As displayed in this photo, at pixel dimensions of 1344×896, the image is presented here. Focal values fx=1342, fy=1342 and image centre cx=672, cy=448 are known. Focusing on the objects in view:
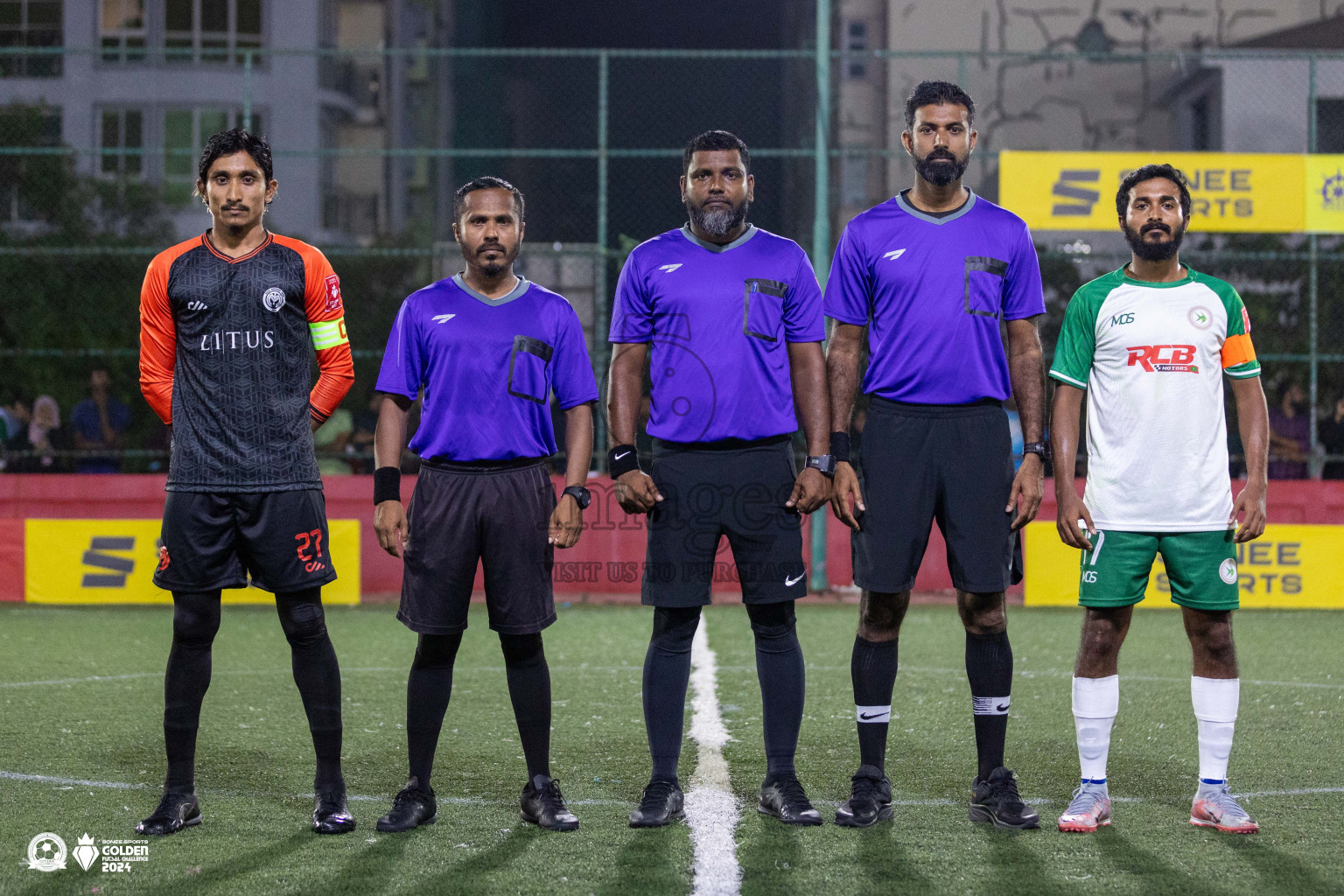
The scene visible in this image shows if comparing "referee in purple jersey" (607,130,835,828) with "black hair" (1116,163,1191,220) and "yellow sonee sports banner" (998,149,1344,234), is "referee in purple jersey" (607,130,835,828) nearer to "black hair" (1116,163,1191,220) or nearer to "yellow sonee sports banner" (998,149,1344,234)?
"black hair" (1116,163,1191,220)

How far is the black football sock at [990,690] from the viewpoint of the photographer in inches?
164

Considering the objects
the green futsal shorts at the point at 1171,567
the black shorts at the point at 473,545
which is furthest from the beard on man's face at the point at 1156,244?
the black shorts at the point at 473,545

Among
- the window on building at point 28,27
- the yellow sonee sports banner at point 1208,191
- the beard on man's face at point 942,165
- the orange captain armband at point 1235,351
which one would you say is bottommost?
the orange captain armband at point 1235,351

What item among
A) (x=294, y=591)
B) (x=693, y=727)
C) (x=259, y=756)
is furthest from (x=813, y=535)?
(x=294, y=591)

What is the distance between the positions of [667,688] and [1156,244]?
202 centimetres

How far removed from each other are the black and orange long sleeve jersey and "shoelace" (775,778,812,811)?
1.75 meters

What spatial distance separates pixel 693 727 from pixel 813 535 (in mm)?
5446

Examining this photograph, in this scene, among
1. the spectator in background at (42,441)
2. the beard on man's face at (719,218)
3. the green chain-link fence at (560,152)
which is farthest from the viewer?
the green chain-link fence at (560,152)

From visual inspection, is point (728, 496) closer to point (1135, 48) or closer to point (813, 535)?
point (813, 535)

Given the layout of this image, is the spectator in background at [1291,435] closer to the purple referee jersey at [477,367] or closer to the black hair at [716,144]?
the black hair at [716,144]

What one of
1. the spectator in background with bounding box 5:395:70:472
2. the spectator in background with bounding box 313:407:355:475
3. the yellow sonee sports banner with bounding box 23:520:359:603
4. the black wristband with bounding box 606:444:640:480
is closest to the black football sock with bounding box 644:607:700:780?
the black wristband with bounding box 606:444:640:480

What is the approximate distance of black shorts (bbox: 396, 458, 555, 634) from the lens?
4051 mm

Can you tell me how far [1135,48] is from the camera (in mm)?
20391

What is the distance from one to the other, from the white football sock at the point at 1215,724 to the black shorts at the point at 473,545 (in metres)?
2.05
